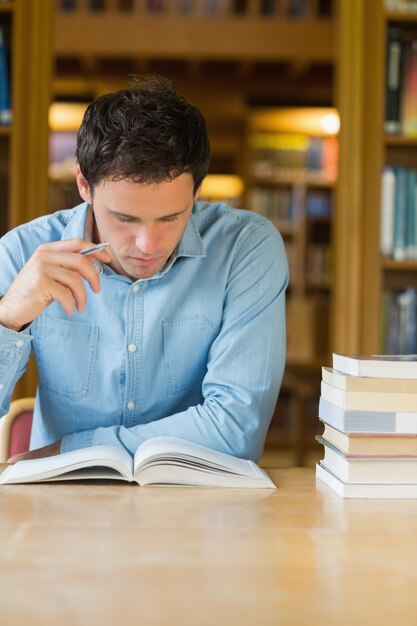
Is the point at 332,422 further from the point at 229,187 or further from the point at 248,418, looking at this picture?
the point at 229,187

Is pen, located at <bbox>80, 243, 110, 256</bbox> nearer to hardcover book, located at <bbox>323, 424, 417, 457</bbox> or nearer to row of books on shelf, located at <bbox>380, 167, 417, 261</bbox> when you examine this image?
A: hardcover book, located at <bbox>323, 424, 417, 457</bbox>

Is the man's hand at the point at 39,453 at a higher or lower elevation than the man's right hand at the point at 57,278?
lower

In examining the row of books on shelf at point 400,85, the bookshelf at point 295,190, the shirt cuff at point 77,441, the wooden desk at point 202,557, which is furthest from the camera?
the bookshelf at point 295,190

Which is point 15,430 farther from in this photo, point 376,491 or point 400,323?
point 400,323

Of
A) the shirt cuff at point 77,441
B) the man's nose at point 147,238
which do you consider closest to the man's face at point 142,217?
the man's nose at point 147,238

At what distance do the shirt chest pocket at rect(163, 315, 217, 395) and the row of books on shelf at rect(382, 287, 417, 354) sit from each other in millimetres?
1762

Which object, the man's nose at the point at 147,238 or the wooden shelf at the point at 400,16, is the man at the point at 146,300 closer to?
the man's nose at the point at 147,238

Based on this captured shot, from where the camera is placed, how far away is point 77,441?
138 centimetres

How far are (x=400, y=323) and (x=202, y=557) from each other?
2459 millimetres

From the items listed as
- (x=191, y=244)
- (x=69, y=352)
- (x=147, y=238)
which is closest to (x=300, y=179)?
(x=191, y=244)

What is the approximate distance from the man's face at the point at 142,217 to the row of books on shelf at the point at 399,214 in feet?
5.99

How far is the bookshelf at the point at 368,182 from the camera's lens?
121 inches

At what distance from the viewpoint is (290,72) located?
6105 millimetres

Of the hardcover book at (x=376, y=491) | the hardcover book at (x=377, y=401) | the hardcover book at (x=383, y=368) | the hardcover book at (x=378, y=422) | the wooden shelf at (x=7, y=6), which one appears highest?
the wooden shelf at (x=7, y=6)
